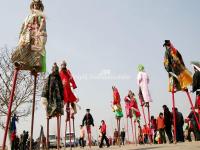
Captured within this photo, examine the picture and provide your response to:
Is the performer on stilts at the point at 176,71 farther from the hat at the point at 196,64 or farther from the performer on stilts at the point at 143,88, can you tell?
the performer on stilts at the point at 143,88

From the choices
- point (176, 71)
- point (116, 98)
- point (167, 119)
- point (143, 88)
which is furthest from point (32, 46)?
point (116, 98)

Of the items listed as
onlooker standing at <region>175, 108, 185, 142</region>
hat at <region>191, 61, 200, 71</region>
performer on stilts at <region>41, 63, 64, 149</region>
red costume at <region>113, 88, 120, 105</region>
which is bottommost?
onlooker standing at <region>175, 108, 185, 142</region>

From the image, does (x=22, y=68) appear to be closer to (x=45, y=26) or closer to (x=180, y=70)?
(x=45, y=26)

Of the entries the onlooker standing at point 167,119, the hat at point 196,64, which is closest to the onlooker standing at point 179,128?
the onlooker standing at point 167,119

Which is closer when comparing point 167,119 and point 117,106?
point 167,119

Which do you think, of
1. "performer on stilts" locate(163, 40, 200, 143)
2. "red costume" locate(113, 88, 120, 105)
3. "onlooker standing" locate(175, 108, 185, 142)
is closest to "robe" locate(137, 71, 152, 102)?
"onlooker standing" locate(175, 108, 185, 142)

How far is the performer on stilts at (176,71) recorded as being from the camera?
1101 centimetres

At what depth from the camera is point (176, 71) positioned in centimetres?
1119

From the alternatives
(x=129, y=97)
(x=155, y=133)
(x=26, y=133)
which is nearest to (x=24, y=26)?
(x=129, y=97)

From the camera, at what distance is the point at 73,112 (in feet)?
47.5

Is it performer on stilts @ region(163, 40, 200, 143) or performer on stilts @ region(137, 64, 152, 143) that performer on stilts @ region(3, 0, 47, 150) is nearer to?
performer on stilts @ region(163, 40, 200, 143)

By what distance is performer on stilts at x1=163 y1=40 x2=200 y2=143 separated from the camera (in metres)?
11.0

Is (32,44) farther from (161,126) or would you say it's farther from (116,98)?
(161,126)

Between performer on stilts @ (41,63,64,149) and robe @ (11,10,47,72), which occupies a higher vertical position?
robe @ (11,10,47,72)
